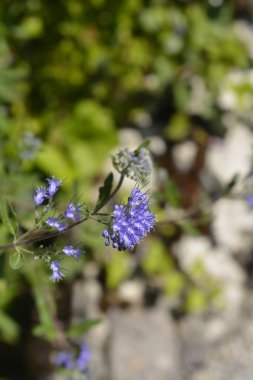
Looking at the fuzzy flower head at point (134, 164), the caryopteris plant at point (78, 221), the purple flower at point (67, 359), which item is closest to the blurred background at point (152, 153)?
the purple flower at point (67, 359)

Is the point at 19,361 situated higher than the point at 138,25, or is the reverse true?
the point at 138,25

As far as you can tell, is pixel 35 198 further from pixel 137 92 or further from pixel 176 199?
pixel 137 92

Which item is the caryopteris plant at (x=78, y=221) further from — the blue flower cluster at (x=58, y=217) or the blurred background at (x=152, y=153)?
the blurred background at (x=152, y=153)

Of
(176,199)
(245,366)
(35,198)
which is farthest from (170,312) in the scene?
(35,198)

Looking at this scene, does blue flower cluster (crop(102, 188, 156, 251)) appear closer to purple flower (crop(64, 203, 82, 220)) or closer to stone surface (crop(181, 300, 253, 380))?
purple flower (crop(64, 203, 82, 220))

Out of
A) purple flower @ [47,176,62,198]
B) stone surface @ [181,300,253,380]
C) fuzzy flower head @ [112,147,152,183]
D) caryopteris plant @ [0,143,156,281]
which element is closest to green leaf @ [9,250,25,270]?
caryopteris plant @ [0,143,156,281]

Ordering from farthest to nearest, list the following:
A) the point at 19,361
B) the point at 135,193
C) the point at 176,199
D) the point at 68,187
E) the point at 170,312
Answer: the point at 170,312
the point at 19,361
the point at 68,187
the point at 176,199
the point at 135,193
